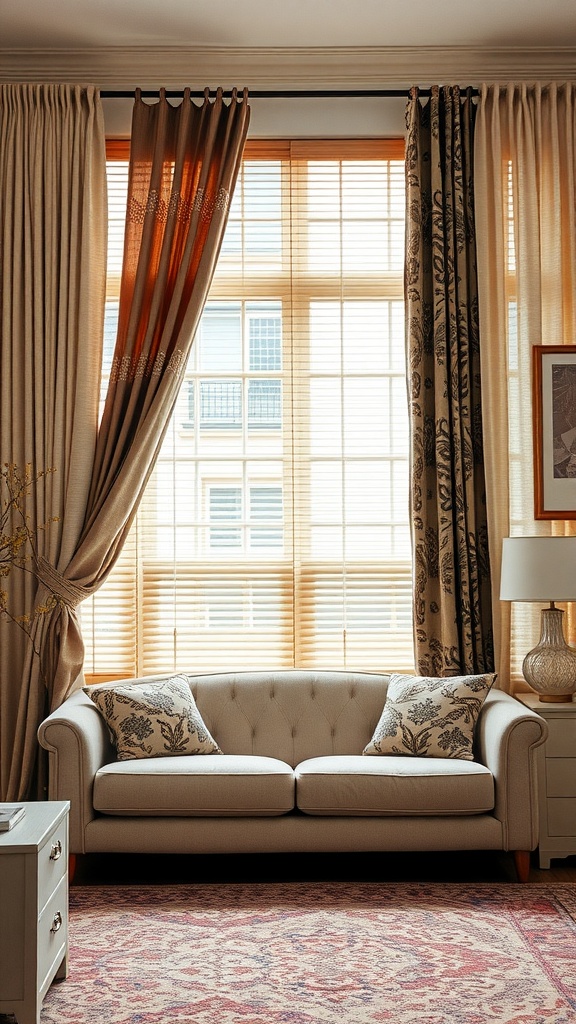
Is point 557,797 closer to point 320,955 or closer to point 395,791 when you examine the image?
point 395,791

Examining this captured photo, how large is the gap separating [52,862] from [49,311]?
254 centimetres

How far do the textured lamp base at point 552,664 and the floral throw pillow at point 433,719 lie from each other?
0.20 metres

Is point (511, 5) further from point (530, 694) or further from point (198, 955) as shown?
point (198, 955)

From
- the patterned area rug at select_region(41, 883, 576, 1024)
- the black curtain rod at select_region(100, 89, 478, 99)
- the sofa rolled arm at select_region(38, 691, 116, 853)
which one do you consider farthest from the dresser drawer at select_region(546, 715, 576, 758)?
the black curtain rod at select_region(100, 89, 478, 99)

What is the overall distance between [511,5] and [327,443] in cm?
204

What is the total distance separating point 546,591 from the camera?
12.3 ft

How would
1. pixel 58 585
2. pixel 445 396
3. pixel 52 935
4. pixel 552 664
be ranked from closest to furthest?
pixel 52 935 < pixel 552 664 < pixel 58 585 < pixel 445 396

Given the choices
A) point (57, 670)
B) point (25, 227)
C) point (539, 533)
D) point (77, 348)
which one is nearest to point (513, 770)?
point (539, 533)

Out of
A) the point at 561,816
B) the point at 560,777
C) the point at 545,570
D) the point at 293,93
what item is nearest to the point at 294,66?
the point at 293,93

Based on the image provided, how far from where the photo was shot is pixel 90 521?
4.18m

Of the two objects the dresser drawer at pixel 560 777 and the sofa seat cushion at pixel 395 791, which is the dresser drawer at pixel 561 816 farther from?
the sofa seat cushion at pixel 395 791

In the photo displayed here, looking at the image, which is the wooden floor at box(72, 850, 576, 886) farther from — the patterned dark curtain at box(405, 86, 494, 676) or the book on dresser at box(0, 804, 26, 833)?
the book on dresser at box(0, 804, 26, 833)

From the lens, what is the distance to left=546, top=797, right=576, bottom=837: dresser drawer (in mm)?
3713

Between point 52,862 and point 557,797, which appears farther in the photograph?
point 557,797
